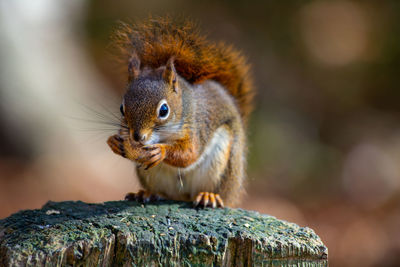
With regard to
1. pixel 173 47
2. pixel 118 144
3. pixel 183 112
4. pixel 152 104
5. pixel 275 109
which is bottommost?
pixel 118 144

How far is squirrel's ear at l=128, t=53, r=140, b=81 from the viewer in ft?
7.91

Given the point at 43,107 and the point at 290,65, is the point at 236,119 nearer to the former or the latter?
the point at 43,107

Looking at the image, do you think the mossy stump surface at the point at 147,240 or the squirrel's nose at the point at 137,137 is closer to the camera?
the mossy stump surface at the point at 147,240

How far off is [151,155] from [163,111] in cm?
25

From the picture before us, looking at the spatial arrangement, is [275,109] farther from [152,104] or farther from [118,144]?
[118,144]

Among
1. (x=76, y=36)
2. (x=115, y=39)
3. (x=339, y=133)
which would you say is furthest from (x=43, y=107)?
(x=339, y=133)

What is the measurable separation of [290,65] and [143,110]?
4975 millimetres

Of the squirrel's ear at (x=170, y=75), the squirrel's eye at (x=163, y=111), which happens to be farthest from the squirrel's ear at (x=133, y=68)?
the squirrel's eye at (x=163, y=111)

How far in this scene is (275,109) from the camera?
20.9 feet

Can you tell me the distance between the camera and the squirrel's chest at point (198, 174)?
254 cm

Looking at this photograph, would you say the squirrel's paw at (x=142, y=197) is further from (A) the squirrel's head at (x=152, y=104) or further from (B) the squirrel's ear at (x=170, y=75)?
(B) the squirrel's ear at (x=170, y=75)

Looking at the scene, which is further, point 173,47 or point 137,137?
point 173,47

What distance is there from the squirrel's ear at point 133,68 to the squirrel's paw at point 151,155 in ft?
1.48

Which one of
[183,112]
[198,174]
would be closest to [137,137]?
[183,112]
